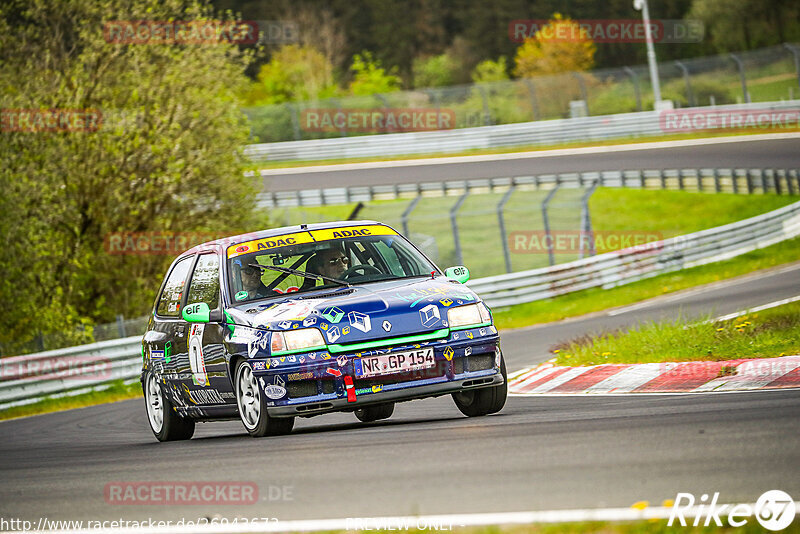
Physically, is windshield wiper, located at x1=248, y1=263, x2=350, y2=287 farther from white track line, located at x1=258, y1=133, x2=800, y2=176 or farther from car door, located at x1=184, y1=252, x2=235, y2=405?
white track line, located at x1=258, y1=133, x2=800, y2=176

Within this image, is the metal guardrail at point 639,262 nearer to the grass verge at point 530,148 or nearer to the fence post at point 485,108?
the grass verge at point 530,148

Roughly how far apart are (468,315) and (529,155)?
3839 cm

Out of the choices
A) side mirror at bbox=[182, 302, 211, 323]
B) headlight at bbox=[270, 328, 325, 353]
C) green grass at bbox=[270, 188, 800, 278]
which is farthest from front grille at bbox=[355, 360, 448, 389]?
green grass at bbox=[270, 188, 800, 278]

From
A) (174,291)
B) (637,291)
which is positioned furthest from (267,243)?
(637,291)

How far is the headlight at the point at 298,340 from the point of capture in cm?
830

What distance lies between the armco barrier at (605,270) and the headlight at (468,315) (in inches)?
491

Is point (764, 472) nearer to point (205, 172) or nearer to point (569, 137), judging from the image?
point (205, 172)

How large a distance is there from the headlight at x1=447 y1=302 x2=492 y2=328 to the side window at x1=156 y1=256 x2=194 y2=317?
285 centimetres

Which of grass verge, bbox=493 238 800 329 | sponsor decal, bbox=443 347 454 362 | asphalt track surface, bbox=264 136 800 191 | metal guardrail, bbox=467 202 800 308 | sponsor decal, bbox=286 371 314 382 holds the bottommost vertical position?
grass verge, bbox=493 238 800 329

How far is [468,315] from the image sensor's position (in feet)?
28.4

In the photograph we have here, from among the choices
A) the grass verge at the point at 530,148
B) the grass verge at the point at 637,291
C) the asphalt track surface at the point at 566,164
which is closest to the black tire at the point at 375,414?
the grass verge at the point at 637,291

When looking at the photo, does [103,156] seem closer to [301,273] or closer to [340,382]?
[301,273]

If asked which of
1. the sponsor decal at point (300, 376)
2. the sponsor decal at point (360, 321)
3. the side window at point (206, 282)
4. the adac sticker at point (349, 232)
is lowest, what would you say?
the sponsor decal at point (300, 376)

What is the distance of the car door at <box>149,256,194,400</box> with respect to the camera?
10172 millimetres
